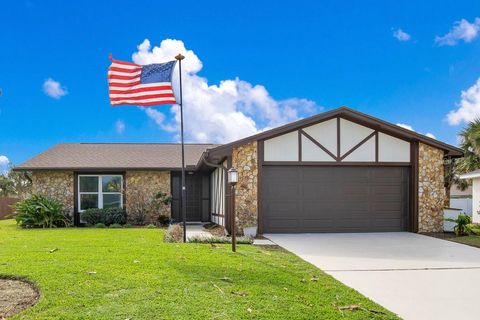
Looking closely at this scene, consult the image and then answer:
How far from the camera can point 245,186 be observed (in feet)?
40.4

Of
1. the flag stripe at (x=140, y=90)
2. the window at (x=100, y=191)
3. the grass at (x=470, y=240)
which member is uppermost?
the flag stripe at (x=140, y=90)

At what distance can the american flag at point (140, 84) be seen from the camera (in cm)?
1021

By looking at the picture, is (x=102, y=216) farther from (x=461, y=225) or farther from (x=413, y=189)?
(x=461, y=225)

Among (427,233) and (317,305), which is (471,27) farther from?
(317,305)

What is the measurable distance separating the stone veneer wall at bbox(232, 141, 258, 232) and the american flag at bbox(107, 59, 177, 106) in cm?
301

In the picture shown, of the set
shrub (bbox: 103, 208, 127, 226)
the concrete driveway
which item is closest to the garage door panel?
the concrete driveway

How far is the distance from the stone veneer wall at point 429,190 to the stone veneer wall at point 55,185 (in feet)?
44.2

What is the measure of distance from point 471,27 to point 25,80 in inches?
701

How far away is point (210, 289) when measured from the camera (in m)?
5.23

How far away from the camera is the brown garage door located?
41.4 feet

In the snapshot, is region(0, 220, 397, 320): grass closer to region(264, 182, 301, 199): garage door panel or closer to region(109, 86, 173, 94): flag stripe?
region(109, 86, 173, 94): flag stripe

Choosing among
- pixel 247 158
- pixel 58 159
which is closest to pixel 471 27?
pixel 247 158

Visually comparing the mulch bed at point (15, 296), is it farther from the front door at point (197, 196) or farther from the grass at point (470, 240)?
the front door at point (197, 196)

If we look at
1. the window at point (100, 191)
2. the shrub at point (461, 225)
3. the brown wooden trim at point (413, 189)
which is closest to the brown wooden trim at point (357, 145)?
the brown wooden trim at point (413, 189)
